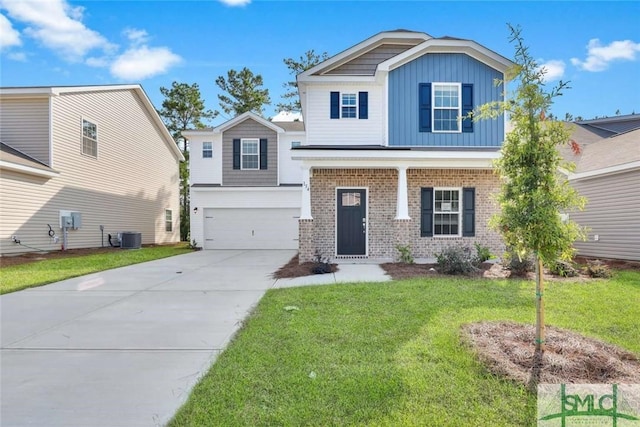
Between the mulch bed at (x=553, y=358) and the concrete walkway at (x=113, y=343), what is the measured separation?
2.87 metres

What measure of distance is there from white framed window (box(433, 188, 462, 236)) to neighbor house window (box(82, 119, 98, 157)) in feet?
46.8

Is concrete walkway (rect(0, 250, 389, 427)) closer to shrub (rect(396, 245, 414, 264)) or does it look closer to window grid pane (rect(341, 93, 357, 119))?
shrub (rect(396, 245, 414, 264))

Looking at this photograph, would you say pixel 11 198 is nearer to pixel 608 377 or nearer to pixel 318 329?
pixel 318 329

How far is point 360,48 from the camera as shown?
1266 centimetres

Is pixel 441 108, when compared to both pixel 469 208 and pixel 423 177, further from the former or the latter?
pixel 469 208

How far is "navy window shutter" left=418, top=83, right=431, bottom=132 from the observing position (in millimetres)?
11898

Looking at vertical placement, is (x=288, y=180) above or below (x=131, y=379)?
above

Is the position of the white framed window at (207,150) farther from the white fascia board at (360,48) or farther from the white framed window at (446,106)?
the white framed window at (446,106)

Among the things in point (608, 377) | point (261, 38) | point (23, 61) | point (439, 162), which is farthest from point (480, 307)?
point (23, 61)

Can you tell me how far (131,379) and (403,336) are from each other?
114 inches

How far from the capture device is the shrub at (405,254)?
424 inches

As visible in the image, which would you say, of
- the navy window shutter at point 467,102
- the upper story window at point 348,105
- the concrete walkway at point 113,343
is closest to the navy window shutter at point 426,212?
the navy window shutter at point 467,102

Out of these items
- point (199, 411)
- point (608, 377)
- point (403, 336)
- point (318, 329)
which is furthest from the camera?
point (318, 329)

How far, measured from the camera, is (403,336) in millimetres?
4473
